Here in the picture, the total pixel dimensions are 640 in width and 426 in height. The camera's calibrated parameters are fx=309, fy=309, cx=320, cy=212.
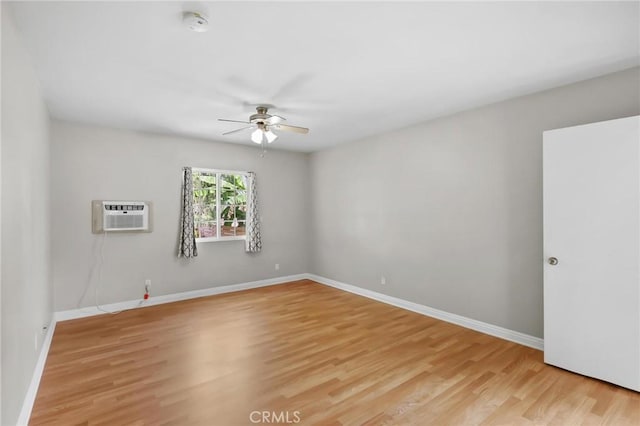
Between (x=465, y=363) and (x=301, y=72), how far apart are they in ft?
9.92

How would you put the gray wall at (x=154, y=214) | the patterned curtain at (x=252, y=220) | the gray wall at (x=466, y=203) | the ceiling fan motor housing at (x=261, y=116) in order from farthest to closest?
1. the patterned curtain at (x=252, y=220)
2. the gray wall at (x=154, y=214)
3. the ceiling fan motor housing at (x=261, y=116)
4. the gray wall at (x=466, y=203)

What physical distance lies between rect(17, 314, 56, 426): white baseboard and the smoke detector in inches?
106

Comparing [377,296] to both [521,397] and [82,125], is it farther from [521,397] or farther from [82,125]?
[82,125]

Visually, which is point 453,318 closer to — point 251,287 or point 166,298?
point 251,287

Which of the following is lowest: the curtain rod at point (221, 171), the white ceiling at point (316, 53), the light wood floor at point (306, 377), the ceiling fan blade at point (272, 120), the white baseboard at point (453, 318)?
the light wood floor at point (306, 377)

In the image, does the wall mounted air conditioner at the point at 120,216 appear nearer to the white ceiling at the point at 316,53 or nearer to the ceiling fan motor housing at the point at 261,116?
the white ceiling at the point at 316,53

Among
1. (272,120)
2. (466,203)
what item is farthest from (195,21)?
(466,203)

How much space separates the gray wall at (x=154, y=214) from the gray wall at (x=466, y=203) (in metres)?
1.44

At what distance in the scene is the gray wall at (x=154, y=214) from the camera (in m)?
4.13

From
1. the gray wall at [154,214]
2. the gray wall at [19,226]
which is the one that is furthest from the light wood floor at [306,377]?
the gray wall at [154,214]

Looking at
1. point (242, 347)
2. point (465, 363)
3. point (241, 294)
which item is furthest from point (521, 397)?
point (241, 294)

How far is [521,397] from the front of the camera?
2324 millimetres

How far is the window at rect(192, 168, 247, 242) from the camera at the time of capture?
5262 millimetres

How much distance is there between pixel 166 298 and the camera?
15.9ft
